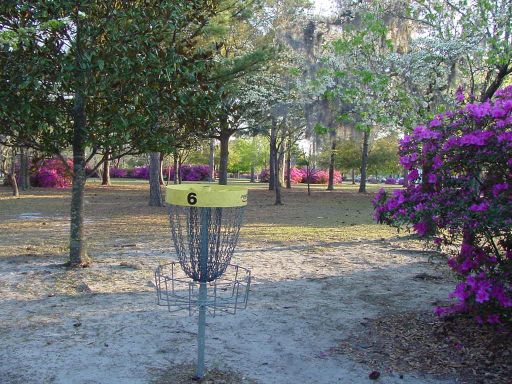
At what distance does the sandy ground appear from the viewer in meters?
3.36

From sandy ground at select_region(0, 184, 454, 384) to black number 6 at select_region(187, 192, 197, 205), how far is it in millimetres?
1218

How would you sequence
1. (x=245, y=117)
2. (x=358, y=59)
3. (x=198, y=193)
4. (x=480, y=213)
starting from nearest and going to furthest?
(x=198, y=193)
(x=480, y=213)
(x=358, y=59)
(x=245, y=117)

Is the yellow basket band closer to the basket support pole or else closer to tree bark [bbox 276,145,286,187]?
the basket support pole

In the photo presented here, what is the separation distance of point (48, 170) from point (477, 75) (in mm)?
24452

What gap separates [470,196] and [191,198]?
6.63 feet

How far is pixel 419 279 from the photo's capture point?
623 centimetres

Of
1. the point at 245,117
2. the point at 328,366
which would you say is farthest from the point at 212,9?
the point at 245,117

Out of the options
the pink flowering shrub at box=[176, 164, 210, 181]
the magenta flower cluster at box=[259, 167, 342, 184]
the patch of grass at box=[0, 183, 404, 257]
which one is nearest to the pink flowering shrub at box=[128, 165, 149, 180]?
the pink flowering shrub at box=[176, 164, 210, 181]

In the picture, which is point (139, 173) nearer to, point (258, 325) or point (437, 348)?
point (258, 325)

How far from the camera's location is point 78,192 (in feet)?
20.9

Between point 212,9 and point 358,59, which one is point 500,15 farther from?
point 212,9

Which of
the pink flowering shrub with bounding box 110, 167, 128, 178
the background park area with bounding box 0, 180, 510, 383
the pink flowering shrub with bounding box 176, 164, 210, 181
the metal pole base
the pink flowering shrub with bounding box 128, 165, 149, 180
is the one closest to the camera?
the metal pole base

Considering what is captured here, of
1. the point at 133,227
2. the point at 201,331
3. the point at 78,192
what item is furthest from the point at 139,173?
the point at 201,331

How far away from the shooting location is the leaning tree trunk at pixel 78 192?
609 cm
